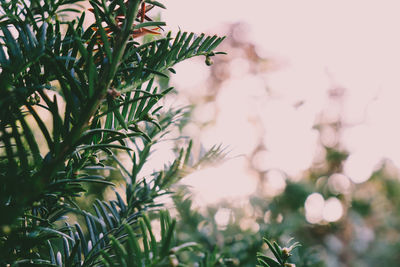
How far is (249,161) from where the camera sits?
8.39 feet

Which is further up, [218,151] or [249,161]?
[249,161]

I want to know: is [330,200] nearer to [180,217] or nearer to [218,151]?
[180,217]

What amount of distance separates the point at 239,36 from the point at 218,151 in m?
2.60

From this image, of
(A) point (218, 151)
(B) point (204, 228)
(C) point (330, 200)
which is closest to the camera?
(A) point (218, 151)

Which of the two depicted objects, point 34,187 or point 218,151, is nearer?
point 34,187

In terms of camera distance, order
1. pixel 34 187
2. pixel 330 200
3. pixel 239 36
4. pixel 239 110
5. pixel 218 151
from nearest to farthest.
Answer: pixel 34 187
pixel 218 151
pixel 330 200
pixel 239 110
pixel 239 36

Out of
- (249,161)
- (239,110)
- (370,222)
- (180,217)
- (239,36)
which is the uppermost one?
(239,36)

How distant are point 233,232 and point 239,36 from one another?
223 cm

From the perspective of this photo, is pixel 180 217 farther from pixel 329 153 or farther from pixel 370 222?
pixel 370 222

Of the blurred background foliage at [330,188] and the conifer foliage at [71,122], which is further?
the blurred background foliage at [330,188]

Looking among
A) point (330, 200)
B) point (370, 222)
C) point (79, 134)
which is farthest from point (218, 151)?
point (370, 222)

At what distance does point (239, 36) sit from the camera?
2826 mm

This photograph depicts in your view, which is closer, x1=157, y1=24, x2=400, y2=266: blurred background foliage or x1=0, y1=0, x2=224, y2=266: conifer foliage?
x1=0, y1=0, x2=224, y2=266: conifer foliage

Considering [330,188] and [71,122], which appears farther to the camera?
[330,188]
